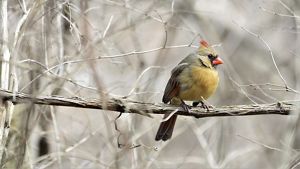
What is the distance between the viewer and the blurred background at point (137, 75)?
441 cm

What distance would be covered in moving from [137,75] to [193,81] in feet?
2.80

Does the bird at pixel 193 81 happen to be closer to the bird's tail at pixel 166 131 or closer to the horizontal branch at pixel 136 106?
the bird's tail at pixel 166 131

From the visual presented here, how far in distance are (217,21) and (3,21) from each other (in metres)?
5.75

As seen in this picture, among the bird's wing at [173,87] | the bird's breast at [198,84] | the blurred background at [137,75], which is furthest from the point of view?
the bird's wing at [173,87]

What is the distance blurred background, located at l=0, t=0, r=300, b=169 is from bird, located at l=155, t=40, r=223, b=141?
0.47ft

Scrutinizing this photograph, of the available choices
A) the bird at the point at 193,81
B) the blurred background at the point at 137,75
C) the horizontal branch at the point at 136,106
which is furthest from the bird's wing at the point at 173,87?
the horizontal branch at the point at 136,106

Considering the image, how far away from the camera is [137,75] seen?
6316 millimetres

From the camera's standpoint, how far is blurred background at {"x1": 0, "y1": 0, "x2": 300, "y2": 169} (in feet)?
14.5

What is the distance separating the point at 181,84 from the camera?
565 centimetres

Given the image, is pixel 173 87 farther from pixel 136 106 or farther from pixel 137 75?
pixel 136 106

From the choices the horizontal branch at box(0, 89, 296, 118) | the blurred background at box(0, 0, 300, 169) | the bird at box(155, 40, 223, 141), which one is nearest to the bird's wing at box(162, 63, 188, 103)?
the bird at box(155, 40, 223, 141)

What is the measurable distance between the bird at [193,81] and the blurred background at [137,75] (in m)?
0.14

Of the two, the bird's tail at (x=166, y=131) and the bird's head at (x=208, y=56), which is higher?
the bird's head at (x=208, y=56)

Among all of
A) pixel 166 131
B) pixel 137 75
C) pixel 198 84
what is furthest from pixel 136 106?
pixel 137 75
